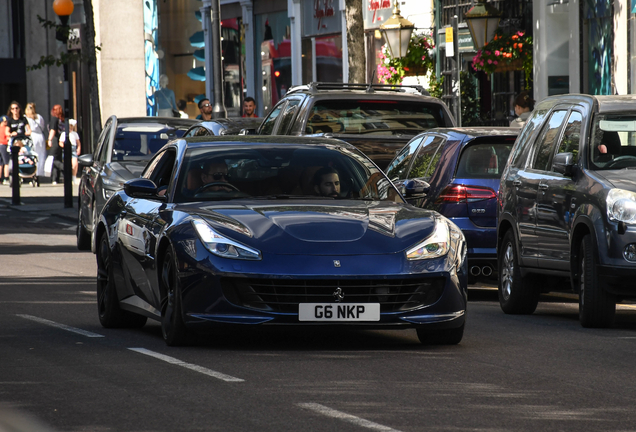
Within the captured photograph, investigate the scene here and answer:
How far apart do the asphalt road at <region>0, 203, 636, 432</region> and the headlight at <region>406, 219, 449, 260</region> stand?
0.62m

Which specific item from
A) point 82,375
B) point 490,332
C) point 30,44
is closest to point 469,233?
point 490,332

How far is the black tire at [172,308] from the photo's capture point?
9320 millimetres

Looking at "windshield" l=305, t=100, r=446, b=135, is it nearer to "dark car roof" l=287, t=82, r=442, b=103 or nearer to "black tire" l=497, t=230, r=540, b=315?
"dark car roof" l=287, t=82, r=442, b=103

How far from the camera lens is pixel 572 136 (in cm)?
1176

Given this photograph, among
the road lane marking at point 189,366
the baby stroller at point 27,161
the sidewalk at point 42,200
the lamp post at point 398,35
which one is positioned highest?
the lamp post at point 398,35

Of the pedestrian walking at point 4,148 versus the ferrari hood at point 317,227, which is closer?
the ferrari hood at point 317,227

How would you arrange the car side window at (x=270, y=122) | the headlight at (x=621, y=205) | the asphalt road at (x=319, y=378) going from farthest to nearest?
the car side window at (x=270, y=122) → the headlight at (x=621, y=205) → the asphalt road at (x=319, y=378)

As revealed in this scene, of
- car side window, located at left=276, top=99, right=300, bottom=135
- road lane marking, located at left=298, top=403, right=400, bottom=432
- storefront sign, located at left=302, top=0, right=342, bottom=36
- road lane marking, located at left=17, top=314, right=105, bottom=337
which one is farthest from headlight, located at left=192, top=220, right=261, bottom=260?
storefront sign, located at left=302, top=0, right=342, bottom=36

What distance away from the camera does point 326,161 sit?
10422 mm

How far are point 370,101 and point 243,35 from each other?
91.0 feet

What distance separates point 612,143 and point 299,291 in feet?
11.5

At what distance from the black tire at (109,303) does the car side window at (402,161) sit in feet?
13.5

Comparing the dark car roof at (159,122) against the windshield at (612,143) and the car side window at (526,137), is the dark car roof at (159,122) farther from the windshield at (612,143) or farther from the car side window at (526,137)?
the windshield at (612,143)

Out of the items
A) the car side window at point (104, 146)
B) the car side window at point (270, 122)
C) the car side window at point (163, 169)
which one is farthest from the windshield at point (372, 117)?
the car side window at point (163, 169)
